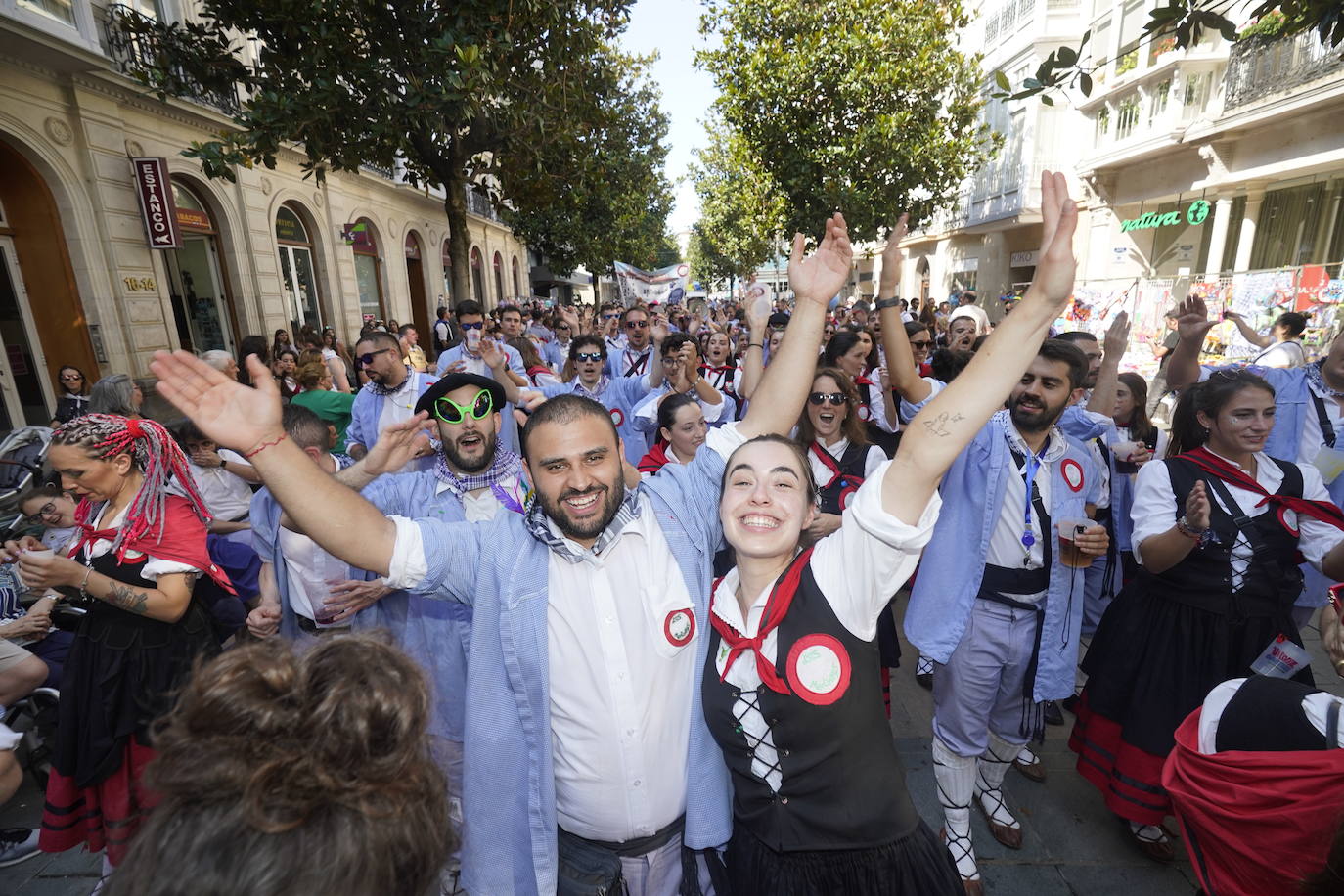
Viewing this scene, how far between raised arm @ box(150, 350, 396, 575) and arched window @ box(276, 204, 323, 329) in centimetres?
1435

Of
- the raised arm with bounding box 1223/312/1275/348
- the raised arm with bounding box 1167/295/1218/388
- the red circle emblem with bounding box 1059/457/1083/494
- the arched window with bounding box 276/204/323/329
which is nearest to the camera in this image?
the red circle emblem with bounding box 1059/457/1083/494

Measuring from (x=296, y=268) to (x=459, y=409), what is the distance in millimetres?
14995

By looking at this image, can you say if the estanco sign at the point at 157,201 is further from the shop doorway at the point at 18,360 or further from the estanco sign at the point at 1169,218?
the estanco sign at the point at 1169,218

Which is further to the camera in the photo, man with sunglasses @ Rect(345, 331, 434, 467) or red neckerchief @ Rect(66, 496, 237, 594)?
man with sunglasses @ Rect(345, 331, 434, 467)

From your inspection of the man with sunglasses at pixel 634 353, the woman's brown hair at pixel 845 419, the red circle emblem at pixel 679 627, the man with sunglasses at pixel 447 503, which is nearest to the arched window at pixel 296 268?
the man with sunglasses at pixel 634 353

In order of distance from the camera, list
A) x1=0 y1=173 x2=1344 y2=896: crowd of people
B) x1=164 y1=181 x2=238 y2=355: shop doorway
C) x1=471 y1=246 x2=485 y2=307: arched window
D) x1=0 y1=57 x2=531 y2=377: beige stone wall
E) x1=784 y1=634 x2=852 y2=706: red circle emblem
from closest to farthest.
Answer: x1=0 y1=173 x2=1344 y2=896: crowd of people → x1=784 y1=634 x2=852 y2=706: red circle emblem → x1=0 y1=57 x2=531 y2=377: beige stone wall → x1=164 y1=181 x2=238 y2=355: shop doorway → x1=471 y1=246 x2=485 y2=307: arched window

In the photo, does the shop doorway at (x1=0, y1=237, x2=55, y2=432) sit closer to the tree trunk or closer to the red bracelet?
the tree trunk

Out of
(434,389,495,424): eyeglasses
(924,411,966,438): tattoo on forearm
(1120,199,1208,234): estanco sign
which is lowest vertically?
(434,389,495,424): eyeglasses

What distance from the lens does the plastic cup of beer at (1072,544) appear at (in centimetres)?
258

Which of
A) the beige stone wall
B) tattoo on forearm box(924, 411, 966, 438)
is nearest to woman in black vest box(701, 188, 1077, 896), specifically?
tattoo on forearm box(924, 411, 966, 438)

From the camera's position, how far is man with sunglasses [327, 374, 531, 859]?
8.38 feet

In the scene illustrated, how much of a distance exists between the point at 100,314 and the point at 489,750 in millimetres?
11395

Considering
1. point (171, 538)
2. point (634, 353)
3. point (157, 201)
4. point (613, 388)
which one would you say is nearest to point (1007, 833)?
point (171, 538)

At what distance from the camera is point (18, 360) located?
30.0 feet
